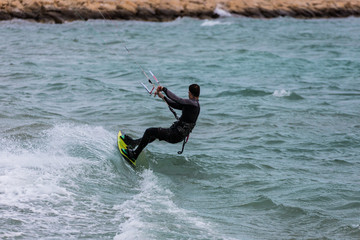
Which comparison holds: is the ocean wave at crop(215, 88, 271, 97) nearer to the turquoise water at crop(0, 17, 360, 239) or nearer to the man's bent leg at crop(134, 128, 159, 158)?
the turquoise water at crop(0, 17, 360, 239)

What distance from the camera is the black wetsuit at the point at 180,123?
973 cm

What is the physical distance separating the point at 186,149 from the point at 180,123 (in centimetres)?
243

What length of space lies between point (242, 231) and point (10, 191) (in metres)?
3.38

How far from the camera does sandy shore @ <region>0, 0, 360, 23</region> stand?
41.5 metres

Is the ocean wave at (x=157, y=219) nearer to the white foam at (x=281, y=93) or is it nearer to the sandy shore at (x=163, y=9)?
the white foam at (x=281, y=93)

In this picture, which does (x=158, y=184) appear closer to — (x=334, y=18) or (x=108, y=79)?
(x=108, y=79)

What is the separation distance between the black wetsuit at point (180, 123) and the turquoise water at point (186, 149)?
0.78 m

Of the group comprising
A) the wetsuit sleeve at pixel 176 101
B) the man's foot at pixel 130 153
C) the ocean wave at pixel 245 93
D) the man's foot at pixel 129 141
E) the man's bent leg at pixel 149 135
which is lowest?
the ocean wave at pixel 245 93

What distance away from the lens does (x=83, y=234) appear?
7.11 meters

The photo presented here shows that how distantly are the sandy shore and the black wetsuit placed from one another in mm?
29378

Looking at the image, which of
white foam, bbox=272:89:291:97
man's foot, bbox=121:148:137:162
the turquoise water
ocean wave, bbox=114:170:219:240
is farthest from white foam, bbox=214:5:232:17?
ocean wave, bbox=114:170:219:240

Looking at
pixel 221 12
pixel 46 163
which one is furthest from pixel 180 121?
pixel 221 12

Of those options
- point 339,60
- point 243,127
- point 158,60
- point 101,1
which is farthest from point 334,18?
point 243,127

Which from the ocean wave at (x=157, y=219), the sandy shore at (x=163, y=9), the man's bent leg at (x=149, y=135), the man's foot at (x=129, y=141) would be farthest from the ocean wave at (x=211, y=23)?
the ocean wave at (x=157, y=219)
